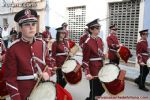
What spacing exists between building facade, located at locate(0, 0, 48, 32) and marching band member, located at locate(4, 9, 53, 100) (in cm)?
1494

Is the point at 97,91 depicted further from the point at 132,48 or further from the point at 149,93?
the point at 132,48

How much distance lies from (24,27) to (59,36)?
3521 mm

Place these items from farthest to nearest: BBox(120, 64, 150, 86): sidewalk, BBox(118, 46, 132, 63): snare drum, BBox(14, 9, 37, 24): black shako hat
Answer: BBox(120, 64, 150, 86): sidewalk → BBox(118, 46, 132, 63): snare drum → BBox(14, 9, 37, 24): black shako hat

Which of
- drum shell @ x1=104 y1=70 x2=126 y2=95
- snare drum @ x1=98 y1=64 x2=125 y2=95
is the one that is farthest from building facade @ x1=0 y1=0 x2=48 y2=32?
drum shell @ x1=104 y1=70 x2=126 y2=95

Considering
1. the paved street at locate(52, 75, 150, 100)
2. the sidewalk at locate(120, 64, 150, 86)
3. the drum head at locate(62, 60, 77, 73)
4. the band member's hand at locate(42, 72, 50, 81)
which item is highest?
the band member's hand at locate(42, 72, 50, 81)

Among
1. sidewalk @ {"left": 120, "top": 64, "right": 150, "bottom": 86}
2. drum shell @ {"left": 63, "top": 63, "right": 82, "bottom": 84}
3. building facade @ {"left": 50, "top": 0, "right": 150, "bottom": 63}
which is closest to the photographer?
drum shell @ {"left": 63, "top": 63, "right": 82, "bottom": 84}

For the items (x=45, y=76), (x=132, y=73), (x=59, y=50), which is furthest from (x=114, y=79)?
(x=132, y=73)

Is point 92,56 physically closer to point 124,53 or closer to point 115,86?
point 115,86

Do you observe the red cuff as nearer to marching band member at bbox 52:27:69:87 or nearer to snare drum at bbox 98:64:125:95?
snare drum at bbox 98:64:125:95

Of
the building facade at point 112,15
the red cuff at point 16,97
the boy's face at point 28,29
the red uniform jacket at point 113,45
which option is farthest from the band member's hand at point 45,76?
the building facade at point 112,15

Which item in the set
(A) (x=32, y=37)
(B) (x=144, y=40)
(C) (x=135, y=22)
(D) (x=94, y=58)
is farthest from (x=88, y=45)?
(C) (x=135, y=22)

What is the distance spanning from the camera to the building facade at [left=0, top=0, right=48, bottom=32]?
1883 centimetres

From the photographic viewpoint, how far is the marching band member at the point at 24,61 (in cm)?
337

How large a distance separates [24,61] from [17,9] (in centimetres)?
2036
